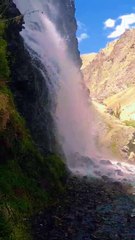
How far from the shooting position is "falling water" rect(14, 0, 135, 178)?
62.3 meters

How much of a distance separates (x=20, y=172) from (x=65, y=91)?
49.9m

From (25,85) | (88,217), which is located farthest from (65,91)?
(88,217)

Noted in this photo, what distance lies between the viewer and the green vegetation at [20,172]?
26.2m

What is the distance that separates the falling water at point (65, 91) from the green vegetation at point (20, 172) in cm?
2231

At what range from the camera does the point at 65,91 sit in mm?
78500

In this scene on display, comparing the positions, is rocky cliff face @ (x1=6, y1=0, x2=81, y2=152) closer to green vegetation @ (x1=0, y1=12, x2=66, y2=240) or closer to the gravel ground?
green vegetation @ (x1=0, y1=12, x2=66, y2=240)

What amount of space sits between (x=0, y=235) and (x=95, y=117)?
269 feet

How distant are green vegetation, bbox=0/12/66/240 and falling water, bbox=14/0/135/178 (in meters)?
22.3

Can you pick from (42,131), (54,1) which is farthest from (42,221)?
(54,1)

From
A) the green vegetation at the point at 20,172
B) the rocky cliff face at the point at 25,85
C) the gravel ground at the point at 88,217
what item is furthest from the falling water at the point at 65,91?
the green vegetation at the point at 20,172

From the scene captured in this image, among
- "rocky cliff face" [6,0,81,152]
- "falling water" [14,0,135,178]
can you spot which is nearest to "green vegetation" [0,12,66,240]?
"rocky cliff face" [6,0,81,152]

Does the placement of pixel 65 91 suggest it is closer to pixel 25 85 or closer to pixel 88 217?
pixel 25 85

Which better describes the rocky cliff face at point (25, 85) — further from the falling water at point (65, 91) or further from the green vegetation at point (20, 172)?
the falling water at point (65, 91)

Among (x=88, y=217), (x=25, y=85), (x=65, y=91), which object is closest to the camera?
(x=88, y=217)
